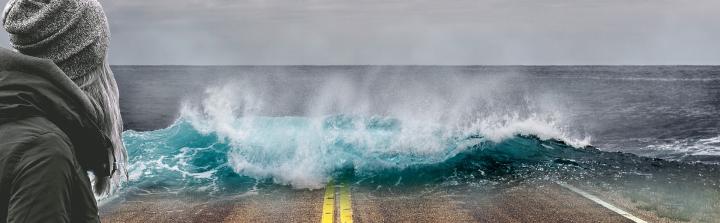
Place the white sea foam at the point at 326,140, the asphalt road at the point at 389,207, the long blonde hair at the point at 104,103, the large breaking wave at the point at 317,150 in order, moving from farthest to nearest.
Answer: the white sea foam at the point at 326,140
the large breaking wave at the point at 317,150
the asphalt road at the point at 389,207
the long blonde hair at the point at 104,103

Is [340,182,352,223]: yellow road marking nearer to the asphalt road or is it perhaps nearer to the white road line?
the asphalt road

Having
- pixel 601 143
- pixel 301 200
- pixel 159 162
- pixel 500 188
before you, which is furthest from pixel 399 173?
pixel 601 143

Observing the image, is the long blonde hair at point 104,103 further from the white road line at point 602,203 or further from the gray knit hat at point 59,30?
the white road line at point 602,203

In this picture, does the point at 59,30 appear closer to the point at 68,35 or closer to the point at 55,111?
the point at 68,35

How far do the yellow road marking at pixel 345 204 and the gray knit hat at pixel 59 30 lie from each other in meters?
6.44

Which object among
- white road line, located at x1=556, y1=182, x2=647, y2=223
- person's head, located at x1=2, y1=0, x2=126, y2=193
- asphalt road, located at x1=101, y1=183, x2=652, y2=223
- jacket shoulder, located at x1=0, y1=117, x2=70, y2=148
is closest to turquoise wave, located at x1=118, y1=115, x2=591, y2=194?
asphalt road, located at x1=101, y1=183, x2=652, y2=223

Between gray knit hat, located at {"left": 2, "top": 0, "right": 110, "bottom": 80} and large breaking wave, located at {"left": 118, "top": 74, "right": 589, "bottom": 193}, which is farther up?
gray knit hat, located at {"left": 2, "top": 0, "right": 110, "bottom": 80}

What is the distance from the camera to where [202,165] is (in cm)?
1414

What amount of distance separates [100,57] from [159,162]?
42.2 ft

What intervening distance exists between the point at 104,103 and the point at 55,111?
0.92ft

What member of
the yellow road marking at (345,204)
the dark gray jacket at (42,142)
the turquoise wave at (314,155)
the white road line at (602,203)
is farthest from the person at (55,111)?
→ the turquoise wave at (314,155)

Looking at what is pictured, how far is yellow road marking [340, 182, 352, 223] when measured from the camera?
836 centimetres

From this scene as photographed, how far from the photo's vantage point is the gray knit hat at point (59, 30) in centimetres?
183

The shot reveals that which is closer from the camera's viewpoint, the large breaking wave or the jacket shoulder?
the jacket shoulder
